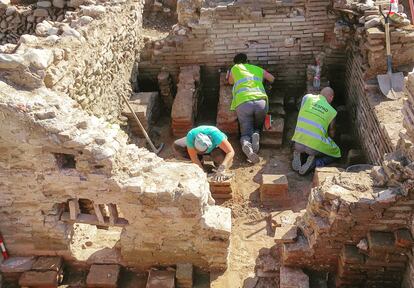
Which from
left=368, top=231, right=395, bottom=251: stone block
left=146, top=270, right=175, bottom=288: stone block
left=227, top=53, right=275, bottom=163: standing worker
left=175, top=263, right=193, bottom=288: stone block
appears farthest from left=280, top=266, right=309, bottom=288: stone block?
left=227, top=53, right=275, bottom=163: standing worker

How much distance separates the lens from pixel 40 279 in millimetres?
5816

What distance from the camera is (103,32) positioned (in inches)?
296

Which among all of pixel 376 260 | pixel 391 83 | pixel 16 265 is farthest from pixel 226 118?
Result: pixel 16 265

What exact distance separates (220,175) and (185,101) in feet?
6.55

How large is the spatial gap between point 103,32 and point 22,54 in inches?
84.0

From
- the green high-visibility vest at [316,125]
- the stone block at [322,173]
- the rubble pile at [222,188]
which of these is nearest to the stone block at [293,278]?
the stone block at [322,173]

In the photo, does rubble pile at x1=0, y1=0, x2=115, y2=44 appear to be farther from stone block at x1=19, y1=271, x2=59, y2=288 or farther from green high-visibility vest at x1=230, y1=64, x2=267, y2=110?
stone block at x1=19, y1=271, x2=59, y2=288

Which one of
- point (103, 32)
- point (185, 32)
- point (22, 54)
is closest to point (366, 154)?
point (185, 32)

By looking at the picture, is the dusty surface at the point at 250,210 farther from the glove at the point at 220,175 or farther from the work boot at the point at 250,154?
the glove at the point at 220,175

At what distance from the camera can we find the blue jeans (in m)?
7.90

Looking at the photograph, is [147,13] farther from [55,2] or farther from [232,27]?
[232,27]

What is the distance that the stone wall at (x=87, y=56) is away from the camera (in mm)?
5531

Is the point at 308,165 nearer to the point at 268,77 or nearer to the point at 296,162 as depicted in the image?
the point at 296,162

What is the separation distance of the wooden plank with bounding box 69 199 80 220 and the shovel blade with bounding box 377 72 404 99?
4723 millimetres
